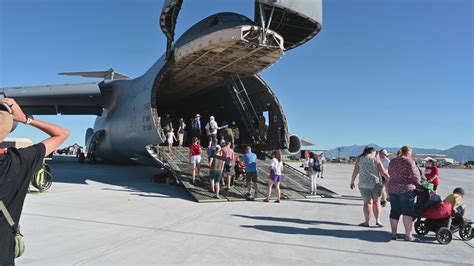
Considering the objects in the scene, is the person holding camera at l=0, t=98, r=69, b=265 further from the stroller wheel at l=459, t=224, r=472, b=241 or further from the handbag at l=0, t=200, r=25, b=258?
the stroller wheel at l=459, t=224, r=472, b=241

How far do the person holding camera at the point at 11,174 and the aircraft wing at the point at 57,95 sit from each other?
713 inches

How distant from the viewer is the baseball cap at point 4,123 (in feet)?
6.73

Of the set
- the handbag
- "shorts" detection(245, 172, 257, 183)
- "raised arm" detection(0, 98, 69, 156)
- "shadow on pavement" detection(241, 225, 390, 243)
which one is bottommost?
"shadow on pavement" detection(241, 225, 390, 243)

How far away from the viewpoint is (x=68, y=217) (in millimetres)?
6941

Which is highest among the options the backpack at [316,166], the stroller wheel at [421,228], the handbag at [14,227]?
the handbag at [14,227]

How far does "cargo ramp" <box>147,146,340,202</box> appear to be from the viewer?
402 inches

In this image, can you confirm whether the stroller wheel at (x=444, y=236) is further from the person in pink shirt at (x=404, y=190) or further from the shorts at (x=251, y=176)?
the shorts at (x=251, y=176)

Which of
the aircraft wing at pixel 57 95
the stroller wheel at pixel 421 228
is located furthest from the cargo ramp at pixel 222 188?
the aircraft wing at pixel 57 95

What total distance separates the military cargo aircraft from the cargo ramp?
37.4 inches

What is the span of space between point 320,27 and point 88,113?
696 inches

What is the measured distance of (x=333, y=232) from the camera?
21.0 feet

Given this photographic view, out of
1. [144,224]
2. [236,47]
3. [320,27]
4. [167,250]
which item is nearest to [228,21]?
[236,47]

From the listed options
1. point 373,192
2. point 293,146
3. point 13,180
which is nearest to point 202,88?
point 293,146

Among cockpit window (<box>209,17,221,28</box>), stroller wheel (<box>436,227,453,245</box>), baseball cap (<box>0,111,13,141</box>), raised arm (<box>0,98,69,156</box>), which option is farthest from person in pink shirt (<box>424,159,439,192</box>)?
baseball cap (<box>0,111,13,141</box>)
